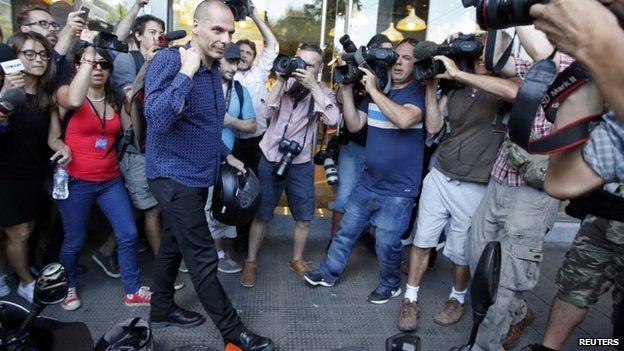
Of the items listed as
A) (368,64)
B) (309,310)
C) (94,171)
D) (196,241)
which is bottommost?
(309,310)

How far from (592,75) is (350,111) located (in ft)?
8.33

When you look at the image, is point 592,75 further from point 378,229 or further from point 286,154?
point 286,154

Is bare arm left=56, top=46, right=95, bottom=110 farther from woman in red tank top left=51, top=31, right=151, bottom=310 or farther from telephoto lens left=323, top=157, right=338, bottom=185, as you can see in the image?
Result: telephoto lens left=323, top=157, right=338, bottom=185

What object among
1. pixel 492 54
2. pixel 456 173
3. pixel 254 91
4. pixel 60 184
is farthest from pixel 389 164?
pixel 60 184

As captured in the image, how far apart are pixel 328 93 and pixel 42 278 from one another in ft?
8.79

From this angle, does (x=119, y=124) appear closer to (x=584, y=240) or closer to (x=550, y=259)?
(x=584, y=240)

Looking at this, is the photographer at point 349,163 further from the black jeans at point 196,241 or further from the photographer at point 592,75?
the photographer at point 592,75

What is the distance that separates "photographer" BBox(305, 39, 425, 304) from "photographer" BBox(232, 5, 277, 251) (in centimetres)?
106

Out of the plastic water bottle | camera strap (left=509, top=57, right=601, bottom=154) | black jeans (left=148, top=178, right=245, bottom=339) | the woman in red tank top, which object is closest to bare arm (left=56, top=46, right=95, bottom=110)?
the woman in red tank top

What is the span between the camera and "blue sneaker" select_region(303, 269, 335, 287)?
3688 mm

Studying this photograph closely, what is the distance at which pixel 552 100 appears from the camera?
126 cm

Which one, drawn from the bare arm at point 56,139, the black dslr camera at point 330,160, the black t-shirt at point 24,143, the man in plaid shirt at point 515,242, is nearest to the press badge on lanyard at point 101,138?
the bare arm at point 56,139

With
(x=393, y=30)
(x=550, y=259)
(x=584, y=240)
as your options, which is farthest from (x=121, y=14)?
(x=550, y=259)

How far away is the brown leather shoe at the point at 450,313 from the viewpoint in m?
3.28
